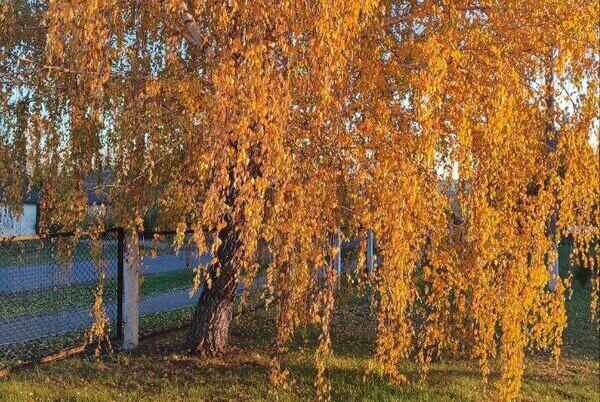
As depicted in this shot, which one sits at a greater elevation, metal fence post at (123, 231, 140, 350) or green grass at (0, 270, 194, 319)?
metal fence post at (123, 231, 140, 350)

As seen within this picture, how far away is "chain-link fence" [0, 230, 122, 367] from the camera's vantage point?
253 inches

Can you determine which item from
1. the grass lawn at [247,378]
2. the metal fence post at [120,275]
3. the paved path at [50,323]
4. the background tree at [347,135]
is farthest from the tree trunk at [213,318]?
the background tree at [347,135]

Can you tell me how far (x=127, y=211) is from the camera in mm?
6090

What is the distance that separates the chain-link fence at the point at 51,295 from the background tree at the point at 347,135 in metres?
0.80

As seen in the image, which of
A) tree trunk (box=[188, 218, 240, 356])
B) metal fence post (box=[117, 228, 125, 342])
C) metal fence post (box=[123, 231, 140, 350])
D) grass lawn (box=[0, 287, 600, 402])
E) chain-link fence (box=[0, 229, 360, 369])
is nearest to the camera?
grass lawn (box=[0, 287, 600, 402])

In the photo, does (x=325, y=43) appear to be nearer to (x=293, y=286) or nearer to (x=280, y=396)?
(x=293, y=286)

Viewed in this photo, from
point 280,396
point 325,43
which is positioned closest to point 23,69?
point 325,43

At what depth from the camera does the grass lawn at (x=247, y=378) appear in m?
6.02

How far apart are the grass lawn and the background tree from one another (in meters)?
1.04

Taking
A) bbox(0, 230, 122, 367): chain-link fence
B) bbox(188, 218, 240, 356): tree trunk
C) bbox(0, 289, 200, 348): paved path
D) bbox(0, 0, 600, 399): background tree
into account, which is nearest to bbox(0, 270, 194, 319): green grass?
bbox(0, 230, 122, 367): chain-link fence

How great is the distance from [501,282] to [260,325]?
5.01 m

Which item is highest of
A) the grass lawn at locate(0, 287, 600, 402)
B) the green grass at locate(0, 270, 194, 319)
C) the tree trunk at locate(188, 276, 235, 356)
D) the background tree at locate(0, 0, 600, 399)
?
the background tree at locate(0, 0, 600, 399)

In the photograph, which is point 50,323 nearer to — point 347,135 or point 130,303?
point 130,303

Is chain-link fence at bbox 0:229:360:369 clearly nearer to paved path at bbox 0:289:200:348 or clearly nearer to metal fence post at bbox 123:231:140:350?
paved path at bbox 0:289:200:348
